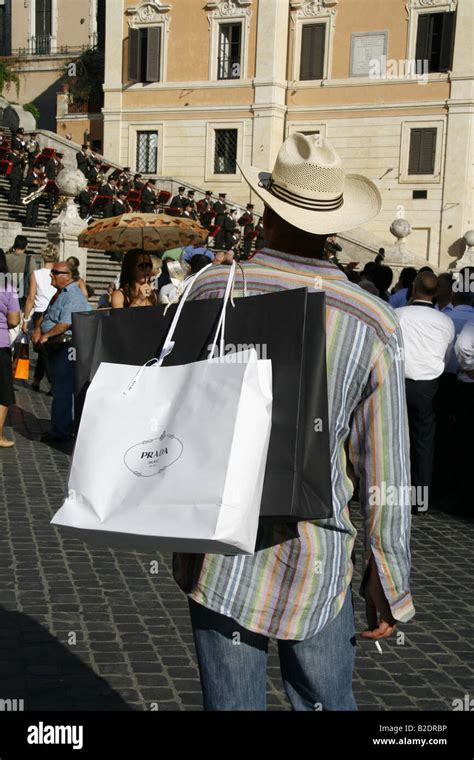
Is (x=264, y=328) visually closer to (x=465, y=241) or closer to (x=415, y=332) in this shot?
(x=415, y=332)

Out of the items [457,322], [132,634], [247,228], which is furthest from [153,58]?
[132,634]

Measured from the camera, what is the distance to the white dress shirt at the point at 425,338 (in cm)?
793

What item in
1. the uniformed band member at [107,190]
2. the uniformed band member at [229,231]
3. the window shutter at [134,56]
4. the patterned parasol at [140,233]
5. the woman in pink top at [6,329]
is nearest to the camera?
the woman in pink top at [6,329]

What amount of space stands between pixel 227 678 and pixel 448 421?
6196 mm

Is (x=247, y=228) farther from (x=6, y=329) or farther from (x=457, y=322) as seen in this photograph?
(x=457, y=322)

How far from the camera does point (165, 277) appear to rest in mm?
13859

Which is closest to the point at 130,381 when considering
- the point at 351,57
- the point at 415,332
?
the point at 415,332

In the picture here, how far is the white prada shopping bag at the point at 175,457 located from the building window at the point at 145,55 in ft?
126

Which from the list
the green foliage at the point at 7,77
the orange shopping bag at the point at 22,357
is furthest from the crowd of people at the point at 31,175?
the green foliage at the point at 7,77

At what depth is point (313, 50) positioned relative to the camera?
3691cm

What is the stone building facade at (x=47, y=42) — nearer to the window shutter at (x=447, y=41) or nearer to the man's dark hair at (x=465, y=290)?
the window shutter at (x=447, y=41)

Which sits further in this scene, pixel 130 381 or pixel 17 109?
pixel 17 109

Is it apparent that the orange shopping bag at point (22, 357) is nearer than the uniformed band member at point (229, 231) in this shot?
Yes

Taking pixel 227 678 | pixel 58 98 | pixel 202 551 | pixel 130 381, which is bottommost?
pixel 227 678
